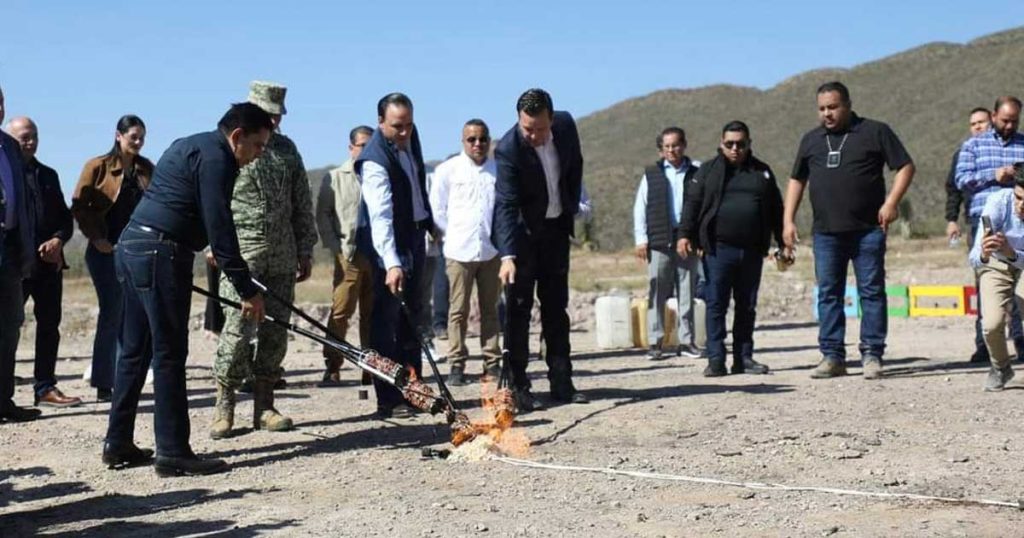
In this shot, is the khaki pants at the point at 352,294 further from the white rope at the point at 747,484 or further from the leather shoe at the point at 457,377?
the white rope at the point at 747,484

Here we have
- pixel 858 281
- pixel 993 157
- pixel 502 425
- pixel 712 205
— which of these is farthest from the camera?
pixel 712 205

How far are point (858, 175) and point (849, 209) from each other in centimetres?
26

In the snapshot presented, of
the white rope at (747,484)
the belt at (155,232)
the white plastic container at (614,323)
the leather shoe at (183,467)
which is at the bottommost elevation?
the white rope at (747,484)

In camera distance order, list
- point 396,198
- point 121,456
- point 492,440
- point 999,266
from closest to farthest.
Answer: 1. point 121,456
2. point 492,440
3. point 396,198
4. point 999,266

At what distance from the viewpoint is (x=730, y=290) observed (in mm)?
10797

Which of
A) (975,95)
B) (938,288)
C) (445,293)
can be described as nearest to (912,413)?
(445,293)

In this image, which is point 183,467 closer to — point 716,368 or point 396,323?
point 396,323

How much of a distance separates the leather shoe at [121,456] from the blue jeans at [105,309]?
108 inches

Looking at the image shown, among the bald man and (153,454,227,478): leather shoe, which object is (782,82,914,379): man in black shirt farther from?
the bald man

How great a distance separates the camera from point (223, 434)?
800 cm

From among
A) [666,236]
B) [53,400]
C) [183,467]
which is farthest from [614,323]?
[183,467]

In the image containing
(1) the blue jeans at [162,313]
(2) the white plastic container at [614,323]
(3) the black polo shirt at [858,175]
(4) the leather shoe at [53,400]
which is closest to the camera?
(1) the blue jeans at [162,313]

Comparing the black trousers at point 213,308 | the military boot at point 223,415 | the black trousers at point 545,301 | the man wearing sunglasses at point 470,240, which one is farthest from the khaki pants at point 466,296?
the military boot at point 223,415

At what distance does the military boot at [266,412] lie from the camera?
8.23m
